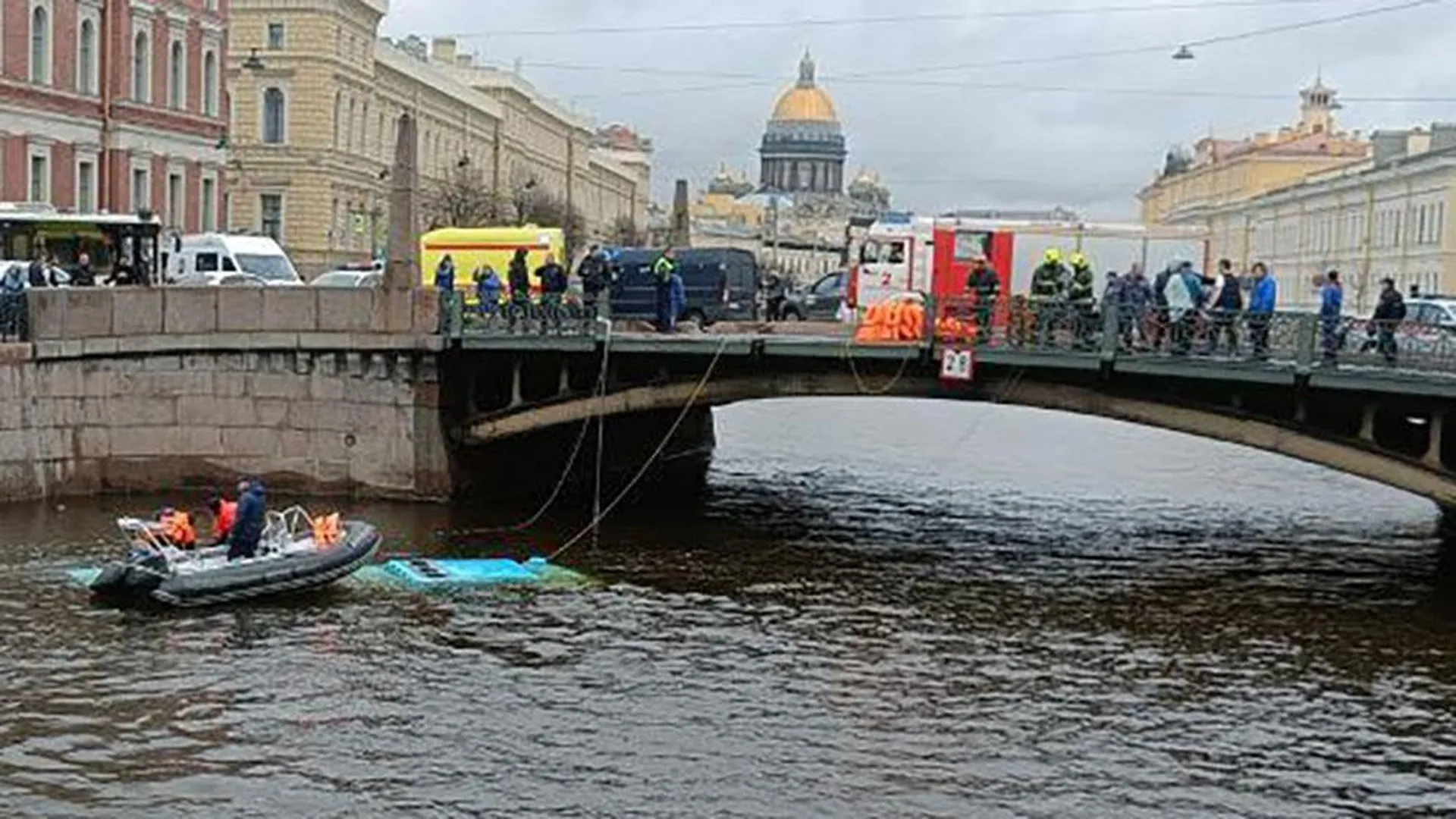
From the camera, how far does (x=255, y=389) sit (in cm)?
3356

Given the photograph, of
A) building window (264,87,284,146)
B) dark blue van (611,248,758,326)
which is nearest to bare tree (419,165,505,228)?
building window (264,87,284,146)

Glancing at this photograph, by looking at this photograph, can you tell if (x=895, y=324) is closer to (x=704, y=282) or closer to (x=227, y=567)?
(x=227, y=567)

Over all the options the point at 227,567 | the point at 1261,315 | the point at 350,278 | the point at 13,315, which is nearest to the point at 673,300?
the point at 13,315

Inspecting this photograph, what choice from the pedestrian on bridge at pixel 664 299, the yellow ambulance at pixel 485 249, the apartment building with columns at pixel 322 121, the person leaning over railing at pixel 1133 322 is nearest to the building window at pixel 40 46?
the yellow ambulance at pixel 485 249

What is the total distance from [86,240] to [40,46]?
10.6 meters

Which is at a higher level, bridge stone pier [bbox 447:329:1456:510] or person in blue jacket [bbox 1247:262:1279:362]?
person in blue jacket [bbox 1247:262:1279:362]

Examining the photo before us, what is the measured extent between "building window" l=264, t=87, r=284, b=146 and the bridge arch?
51248mm

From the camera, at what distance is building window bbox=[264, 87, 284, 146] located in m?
82.1

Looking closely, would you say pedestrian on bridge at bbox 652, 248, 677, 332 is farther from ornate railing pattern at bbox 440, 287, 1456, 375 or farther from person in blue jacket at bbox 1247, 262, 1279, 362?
person in blue jacket at bbox 1247, 262, 1279, 362

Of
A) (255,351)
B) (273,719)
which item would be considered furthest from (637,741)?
(255,351)

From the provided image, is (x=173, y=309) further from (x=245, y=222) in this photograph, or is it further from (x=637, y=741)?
(x=245, y=222)

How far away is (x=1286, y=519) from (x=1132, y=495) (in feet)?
12.0

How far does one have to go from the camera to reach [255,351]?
33.5m

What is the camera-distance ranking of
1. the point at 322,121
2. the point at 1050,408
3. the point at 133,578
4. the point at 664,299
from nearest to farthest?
the point at 133,578 < the point at 1050,408 < the point at 664,299 < the point at 322,121
